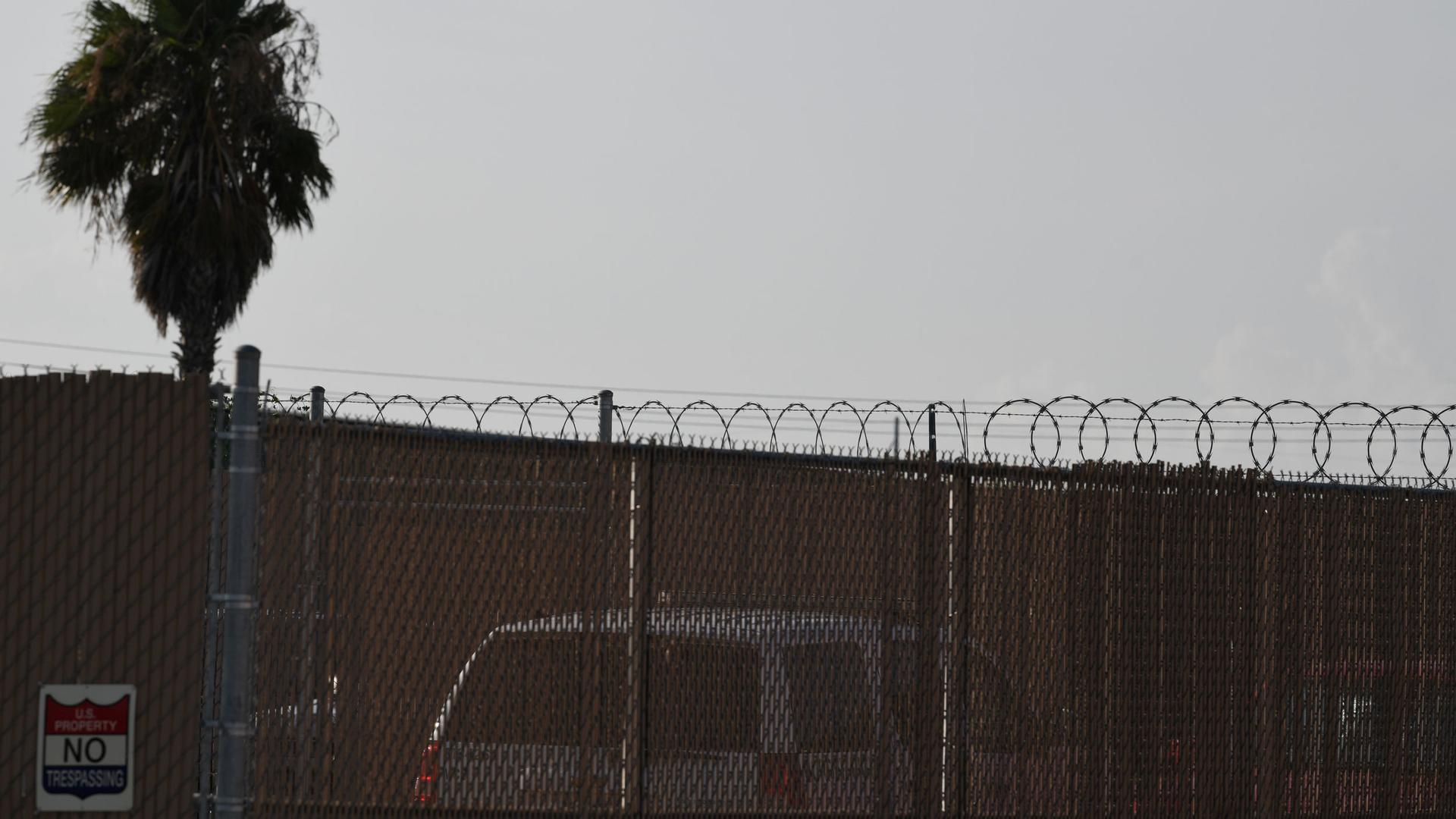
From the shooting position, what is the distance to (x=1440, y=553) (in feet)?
30.2

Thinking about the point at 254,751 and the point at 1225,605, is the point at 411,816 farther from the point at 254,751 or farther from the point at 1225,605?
the point at 1225,605

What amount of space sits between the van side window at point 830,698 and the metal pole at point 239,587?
2298mm

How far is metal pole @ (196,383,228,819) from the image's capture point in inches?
253

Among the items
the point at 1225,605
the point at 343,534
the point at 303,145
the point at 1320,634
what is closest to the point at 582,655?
the point at 343,534

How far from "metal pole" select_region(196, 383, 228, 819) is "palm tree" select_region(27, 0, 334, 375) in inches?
612

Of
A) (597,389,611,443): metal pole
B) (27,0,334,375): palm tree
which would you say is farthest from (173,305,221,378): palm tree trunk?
(597,389,611,443): metal pole

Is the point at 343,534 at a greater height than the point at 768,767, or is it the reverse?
the point at 343,534

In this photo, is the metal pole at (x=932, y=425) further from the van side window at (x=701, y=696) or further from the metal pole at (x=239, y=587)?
the metal pole at (x=239, y=587)

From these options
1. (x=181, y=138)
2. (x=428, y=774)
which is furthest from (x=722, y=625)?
(x=181, y=138)

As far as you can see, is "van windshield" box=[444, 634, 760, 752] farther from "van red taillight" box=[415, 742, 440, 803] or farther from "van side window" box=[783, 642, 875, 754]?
"van side window" box=[783, 642, 875, 754]

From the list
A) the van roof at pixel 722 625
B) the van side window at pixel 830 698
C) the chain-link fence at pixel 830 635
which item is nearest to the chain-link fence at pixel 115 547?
the chain-link fence at pixel 830 635

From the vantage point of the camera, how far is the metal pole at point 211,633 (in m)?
6.42

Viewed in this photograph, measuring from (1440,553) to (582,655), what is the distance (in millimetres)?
4943

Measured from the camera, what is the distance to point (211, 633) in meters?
6.46
